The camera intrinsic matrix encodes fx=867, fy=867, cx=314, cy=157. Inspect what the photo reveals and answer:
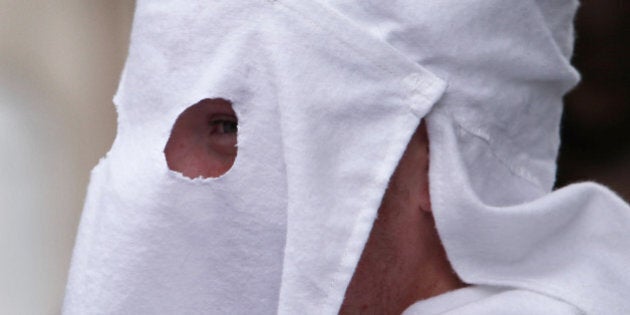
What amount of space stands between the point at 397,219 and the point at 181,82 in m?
0.26

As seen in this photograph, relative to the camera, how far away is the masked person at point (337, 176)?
0.80 m

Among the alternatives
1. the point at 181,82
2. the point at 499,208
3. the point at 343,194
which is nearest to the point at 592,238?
the point at 499,208

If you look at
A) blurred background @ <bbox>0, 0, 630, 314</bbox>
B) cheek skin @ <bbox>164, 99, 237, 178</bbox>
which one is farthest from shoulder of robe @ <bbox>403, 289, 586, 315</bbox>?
blurred background @ <bbox>0, 0, 630, 314</bbox>

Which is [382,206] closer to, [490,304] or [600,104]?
[490,304]

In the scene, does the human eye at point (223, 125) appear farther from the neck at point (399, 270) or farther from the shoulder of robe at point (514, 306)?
the shoulder of robe at point (514, 306)

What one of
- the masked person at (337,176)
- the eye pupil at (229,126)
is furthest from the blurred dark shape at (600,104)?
the eye pupil at (229,126)

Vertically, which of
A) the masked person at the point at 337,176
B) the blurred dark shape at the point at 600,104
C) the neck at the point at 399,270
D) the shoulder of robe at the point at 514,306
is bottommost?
the blurred dark shape at the point at 600,104

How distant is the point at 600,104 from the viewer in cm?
168

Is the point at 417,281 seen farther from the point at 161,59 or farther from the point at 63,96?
the point at 63,96

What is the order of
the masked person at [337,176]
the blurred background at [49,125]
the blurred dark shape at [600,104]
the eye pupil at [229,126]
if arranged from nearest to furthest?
the masked person at [337,176]
the eye pupil at [229,126]
the blurred background at [49,125]
the blurred dark shape at [600,104]

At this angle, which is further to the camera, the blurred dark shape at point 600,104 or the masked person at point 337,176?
the blurred dark shape at point 600,104

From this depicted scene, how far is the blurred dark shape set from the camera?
1.64 meters

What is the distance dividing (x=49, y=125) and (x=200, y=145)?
0.64 meters

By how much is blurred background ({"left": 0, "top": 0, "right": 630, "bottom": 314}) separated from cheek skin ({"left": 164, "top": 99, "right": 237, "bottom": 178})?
2.01ft
